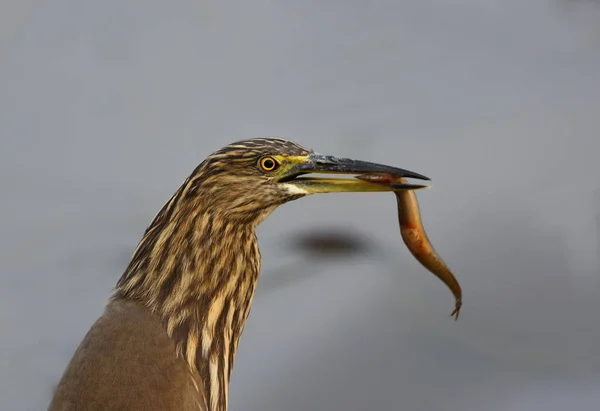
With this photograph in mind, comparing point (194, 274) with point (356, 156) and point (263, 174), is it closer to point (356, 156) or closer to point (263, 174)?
point (263, 174)

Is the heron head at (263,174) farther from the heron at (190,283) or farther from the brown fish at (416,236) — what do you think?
the brown fish at (416,236)

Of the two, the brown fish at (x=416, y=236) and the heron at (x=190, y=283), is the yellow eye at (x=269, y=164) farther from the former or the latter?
the brown fish at (x=416, y=236)

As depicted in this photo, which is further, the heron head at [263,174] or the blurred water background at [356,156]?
the blurred water background at [356,156]

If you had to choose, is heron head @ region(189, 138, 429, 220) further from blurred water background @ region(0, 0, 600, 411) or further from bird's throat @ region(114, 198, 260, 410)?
blurred water background @ region(0, 0, 600, 411)

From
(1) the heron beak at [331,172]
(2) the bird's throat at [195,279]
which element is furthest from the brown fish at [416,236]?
(2) the bird's throat at [195,279]

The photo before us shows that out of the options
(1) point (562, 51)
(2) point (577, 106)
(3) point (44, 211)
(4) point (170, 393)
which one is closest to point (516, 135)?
(2) point (577, 106)

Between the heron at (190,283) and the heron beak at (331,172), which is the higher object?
the heron beak at (331,172)

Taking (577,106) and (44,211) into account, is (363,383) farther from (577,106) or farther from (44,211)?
(577,106)

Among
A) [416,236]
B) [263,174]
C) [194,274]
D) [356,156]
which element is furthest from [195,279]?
[356,156]
